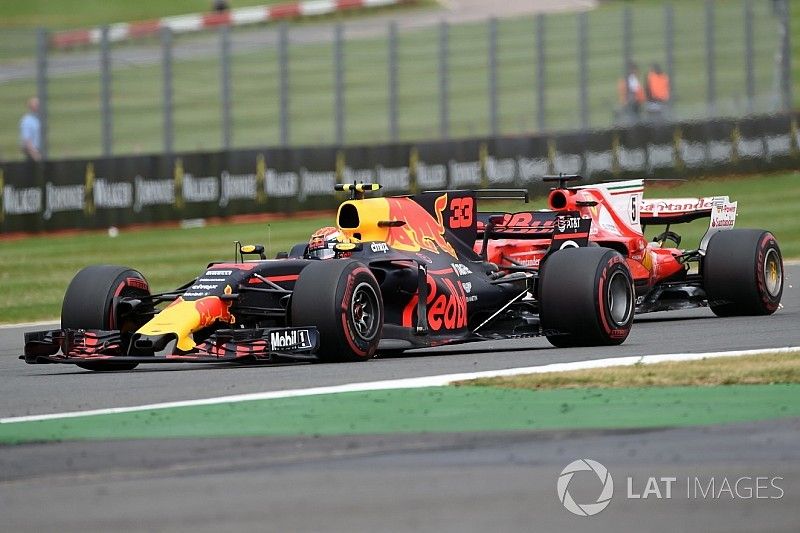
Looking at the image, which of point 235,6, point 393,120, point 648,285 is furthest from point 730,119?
point 235,6

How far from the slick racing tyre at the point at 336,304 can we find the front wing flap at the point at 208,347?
0.11 meters

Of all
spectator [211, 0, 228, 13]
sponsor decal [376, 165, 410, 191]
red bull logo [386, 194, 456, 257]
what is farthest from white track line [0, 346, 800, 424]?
spectator [211, 0, 228, 13]

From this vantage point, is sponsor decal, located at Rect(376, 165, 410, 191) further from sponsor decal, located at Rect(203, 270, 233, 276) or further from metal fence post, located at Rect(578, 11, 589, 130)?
sponsor decal, located at Rect(203, 270, 233, 276)

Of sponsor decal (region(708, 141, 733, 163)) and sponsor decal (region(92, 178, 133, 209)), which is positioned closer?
sponsor decal (region(92, 178, 133, 209))

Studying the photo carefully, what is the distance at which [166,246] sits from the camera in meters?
24.1

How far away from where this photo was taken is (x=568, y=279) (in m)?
12.6

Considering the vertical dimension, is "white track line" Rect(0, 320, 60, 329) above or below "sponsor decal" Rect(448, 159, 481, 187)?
below

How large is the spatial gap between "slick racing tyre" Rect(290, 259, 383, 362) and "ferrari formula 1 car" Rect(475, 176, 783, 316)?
8.93 ft

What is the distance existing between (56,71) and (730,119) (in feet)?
41.2

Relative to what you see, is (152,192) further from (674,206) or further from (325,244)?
Result: (325,244)

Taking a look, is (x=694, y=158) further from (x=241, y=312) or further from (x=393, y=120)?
(x=241, y=312)

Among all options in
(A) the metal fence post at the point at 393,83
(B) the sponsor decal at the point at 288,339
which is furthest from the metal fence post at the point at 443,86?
(B) the sponsor decal at the point at 288,339

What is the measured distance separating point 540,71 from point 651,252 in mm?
16309

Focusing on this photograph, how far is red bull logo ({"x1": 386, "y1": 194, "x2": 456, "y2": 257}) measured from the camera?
1309 cm
